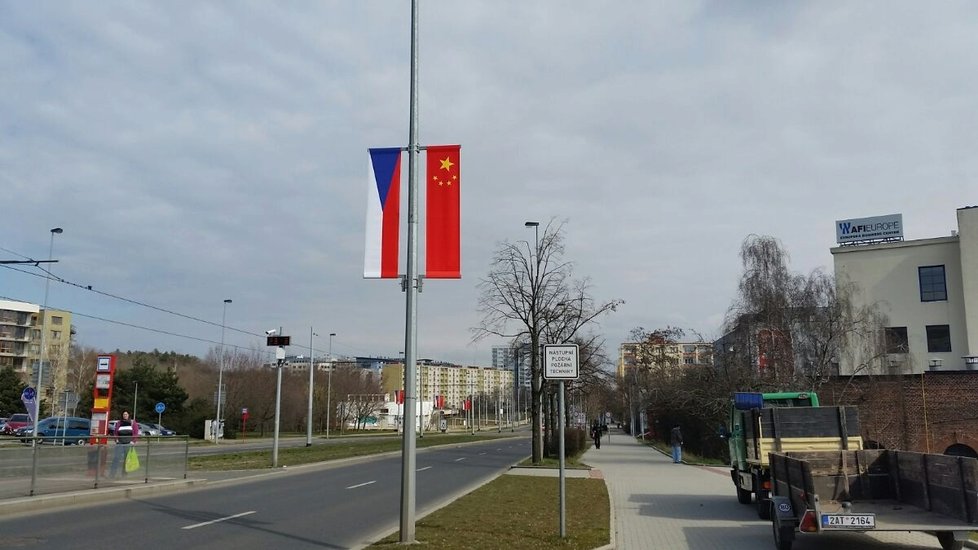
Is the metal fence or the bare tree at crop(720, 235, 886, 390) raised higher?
the bare tree at crop(720, 235, 886, 390)

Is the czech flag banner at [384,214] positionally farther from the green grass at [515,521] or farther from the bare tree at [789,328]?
the bare tree at [789,328]

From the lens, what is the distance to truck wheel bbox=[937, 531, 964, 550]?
9391 millimetres

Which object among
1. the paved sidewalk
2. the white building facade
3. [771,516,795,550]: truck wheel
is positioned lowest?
the paved sidewalk

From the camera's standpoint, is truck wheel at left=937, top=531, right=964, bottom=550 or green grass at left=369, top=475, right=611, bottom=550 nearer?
truck wheel at left=937, top=531, right=964, bottom=550

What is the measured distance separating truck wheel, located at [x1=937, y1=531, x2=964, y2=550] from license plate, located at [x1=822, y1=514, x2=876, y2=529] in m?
1.07

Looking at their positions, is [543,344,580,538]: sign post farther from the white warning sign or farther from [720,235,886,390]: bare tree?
[720,235,886,390]: bare tree

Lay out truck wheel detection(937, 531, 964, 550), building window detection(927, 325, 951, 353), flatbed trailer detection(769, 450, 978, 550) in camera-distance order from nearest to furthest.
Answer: flatbed trailer detection(769, 450, 978, 550) < truck wheel detection(937, 531, 964, 550) < building window detection(927, 325, 951, 353)

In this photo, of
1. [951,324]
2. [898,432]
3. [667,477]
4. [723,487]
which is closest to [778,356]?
[898,432]

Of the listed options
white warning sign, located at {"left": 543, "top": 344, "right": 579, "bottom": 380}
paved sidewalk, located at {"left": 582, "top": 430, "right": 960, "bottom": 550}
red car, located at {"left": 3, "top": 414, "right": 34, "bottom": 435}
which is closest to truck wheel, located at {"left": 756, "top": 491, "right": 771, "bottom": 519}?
paved sidewalk, located at {"left": 582, "top": 430, "right": 960, "bottom": 550}

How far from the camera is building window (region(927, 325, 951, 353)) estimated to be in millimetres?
50594

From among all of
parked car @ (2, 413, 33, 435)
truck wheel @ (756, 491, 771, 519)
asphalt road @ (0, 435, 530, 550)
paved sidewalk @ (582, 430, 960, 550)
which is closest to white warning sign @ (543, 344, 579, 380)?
paved sidewalk @ (582, 430, 960, 550)

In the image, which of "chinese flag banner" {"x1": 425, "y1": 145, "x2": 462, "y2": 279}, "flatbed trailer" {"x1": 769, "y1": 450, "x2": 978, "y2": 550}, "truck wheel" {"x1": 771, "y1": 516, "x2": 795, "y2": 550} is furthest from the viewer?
"chinese flag banner" {"x1": 425, "y1": 145, "x2": 462, "y2": 279}

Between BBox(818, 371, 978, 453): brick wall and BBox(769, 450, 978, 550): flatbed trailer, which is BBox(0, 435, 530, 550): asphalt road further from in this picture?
BBox(818, 371, 978, 453): brick wall

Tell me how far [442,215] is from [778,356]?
92.2 feet
